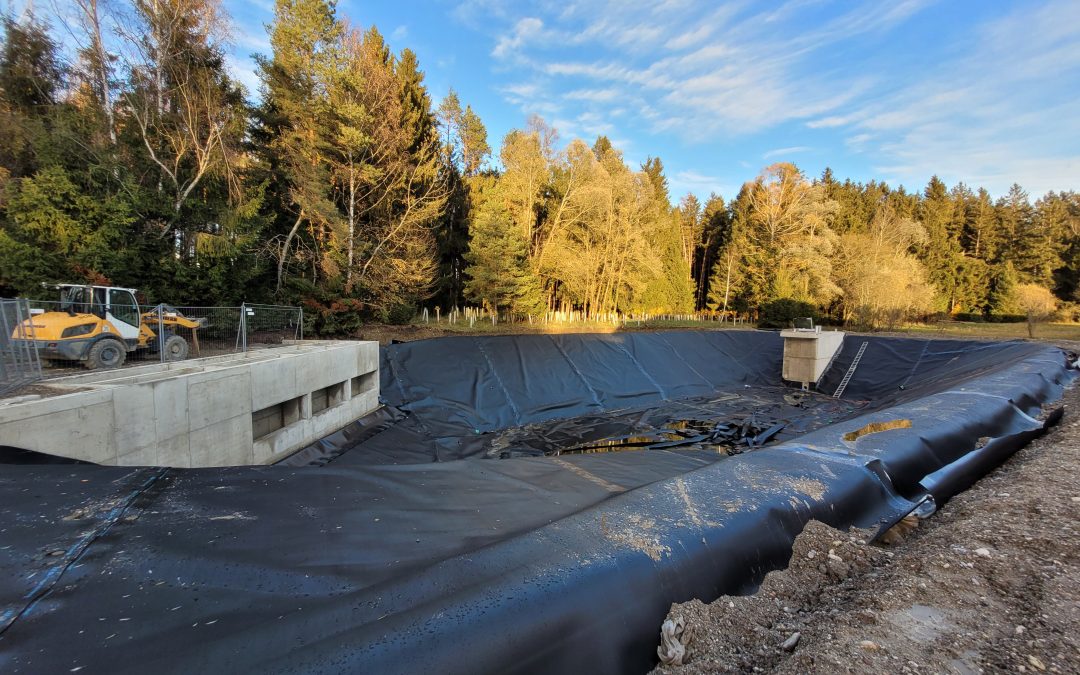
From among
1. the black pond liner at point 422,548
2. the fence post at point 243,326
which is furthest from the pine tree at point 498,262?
the black pond liner at point 422,548

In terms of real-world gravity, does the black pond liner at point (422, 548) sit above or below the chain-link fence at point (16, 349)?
below

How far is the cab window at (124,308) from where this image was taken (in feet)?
26.1

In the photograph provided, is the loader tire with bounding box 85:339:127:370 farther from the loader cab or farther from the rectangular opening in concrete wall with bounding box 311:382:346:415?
the rectangular opening in concrete wall with bounding box 311:382:346:415

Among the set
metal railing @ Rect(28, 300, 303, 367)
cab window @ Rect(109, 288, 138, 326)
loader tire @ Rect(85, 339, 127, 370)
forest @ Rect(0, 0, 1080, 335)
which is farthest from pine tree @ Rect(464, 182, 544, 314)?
loader tire @ Rect(85, 339, 127, 370)

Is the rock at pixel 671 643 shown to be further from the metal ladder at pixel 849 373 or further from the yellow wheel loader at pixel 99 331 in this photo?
the metal ladder at pixel 849 373

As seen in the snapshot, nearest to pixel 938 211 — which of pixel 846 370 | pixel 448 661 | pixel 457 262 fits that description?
pixel 846 370

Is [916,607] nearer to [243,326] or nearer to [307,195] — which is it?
[243,326]

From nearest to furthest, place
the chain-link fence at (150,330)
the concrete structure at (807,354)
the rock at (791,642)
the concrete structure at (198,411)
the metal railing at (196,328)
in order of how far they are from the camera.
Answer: the rock at (791,642) < the concrete structure at (198,411) < the chain-link fence at (150,330) < the metal railing at (196,328) < the concrete structure at (807,354)

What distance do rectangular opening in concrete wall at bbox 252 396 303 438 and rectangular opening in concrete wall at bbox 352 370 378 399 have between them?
2168 millimetres

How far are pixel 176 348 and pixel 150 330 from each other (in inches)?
64.7

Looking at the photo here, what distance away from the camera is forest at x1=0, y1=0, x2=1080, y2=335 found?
11914 mm

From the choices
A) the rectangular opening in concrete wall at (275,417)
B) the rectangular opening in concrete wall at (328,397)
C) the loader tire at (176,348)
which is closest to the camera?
the rectangular opening in concrete wall at (275,417)

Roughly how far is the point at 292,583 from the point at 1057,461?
6.15 m

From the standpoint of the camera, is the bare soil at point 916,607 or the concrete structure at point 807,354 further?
the concrete structure at point 807,354
